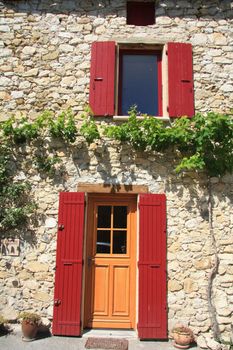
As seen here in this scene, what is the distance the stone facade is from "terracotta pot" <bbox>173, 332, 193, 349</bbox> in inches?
6.7

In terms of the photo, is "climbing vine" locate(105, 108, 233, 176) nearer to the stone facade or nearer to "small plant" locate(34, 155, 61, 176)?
the stone facade

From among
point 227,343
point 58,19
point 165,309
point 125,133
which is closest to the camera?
point 227,343

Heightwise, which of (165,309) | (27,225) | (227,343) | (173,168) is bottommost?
(227,343)

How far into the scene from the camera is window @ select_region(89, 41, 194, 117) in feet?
18.8

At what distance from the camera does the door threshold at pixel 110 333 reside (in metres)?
5.02

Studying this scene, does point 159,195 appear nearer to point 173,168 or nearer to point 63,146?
point 173,168

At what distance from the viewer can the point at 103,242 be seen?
5.49m

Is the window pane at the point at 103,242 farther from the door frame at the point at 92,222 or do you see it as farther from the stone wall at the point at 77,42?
the stone wall at the point at 77,42

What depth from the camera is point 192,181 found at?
546cm

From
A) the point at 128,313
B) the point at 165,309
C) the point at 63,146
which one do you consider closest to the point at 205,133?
the point at 63,146

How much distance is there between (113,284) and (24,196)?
1980 mm

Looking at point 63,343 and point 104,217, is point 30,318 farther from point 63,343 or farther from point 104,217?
point 104,217

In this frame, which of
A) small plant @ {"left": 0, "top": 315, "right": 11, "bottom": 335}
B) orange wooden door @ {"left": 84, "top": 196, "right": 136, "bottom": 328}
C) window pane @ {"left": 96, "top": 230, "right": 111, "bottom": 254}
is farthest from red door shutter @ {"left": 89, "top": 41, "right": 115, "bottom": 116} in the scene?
small plant @ {"left": 0, "top": 315, "right": 11, "bottom": 335}

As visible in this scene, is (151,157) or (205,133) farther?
(151,157)
